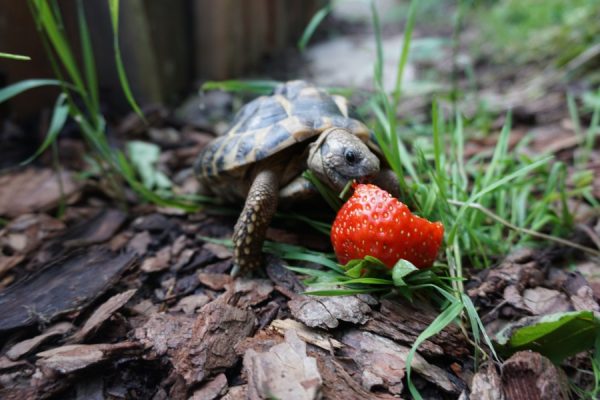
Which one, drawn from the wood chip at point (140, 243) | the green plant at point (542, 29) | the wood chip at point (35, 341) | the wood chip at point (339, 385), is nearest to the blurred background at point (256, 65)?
the green plant at point (542, 29)

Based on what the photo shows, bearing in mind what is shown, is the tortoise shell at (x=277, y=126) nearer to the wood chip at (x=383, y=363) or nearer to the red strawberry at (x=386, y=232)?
the red strawberry at (x=386, y=232)

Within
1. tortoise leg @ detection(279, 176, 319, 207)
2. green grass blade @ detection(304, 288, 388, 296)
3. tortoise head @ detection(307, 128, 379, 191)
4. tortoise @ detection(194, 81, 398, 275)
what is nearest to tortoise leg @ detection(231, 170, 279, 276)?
tortoise @ detection(194, 81, 398, 275)

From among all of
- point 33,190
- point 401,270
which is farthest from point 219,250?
point 33,190

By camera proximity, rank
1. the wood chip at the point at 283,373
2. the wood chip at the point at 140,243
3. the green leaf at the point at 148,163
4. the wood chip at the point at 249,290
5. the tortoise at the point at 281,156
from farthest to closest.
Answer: the green leaf at the point at 148,163
the wood chip at the point at 140,243
the tortoise at the point at 281,156
the wood chip at the point at 249,290
the wood chip at the point at 283,373

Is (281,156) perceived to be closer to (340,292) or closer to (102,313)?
(340,292)

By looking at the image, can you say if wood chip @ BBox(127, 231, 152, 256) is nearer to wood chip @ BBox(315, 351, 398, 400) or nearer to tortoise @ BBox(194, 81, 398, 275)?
tortoise @ BBox(194, 81, 398, 275)
